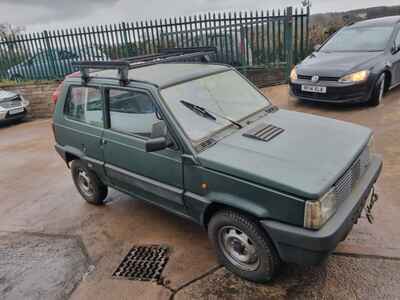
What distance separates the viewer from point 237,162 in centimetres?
259

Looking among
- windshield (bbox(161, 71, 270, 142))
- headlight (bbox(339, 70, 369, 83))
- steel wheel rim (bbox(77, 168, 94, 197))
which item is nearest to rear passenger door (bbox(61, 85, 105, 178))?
steel wheel rim (bbox(77, 168, 94, 197))

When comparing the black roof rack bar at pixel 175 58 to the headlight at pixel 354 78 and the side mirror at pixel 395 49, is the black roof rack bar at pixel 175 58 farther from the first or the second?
the side mirror at pixel 395 49

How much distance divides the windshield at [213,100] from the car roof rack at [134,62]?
0.46m

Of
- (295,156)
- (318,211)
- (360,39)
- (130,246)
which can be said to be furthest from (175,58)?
(360,39)

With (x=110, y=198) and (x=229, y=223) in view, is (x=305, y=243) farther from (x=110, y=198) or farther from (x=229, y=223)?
(x=110, y=198)

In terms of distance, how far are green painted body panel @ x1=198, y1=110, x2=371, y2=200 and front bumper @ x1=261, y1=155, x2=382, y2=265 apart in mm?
270

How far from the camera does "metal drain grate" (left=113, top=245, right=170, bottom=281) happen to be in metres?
3.10

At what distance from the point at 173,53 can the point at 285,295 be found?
10.3 feet

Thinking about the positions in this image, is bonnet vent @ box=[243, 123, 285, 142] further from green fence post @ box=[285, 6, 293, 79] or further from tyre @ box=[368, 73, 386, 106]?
green fence post @ box=[285, 6, 293, 79]

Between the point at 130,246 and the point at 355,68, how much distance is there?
5269mm

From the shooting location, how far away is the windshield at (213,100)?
9.84 feet

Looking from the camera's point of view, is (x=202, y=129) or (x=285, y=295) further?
(x=202, y=129)

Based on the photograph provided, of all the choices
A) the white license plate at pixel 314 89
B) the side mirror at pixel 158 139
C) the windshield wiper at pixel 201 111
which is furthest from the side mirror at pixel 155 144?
the white license plate at pixel 314 89

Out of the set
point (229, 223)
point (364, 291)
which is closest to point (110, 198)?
point (229, 223)
